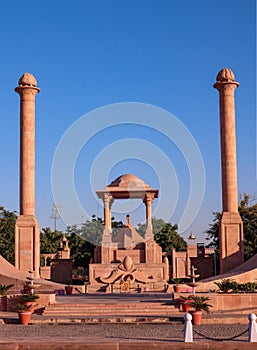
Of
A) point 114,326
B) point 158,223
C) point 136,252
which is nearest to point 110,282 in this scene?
point 136,252

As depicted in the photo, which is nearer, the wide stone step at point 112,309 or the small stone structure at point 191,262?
the wide stone step at point 112,309

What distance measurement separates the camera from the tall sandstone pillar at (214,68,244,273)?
36062 mm

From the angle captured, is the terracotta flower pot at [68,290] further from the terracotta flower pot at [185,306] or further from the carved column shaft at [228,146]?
the carved column shaft at [228,146]

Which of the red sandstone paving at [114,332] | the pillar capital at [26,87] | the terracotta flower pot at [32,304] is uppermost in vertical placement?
the pillar capital at [26,87]

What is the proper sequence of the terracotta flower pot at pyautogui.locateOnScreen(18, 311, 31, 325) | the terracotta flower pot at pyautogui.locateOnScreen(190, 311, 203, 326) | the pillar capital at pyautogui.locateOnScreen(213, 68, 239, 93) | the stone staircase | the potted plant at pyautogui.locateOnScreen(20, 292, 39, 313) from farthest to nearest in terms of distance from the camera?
the pillar capital at pyautogui.locateOnScreen(213, 68, 239, 93)
the potted plant at pyautogui.locateOnScreen(20, 292, 39, 313)
the stone staircase
the terracotta flower pot at pyautogui.locateOnScreen(18, 311, 31, 325)
the terracotta flower pot at pyautogui.locateOnScreen(190, 311, 203, 326)

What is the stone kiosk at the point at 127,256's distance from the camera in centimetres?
3509

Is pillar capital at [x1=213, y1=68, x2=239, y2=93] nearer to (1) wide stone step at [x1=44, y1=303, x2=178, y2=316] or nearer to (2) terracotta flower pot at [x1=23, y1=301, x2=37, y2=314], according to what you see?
(1) wide stone step at [x1=44, y1=303, x2=178, y2=316]

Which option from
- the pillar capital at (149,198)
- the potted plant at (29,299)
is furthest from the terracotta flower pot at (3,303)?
the pillar capital at (149,198)

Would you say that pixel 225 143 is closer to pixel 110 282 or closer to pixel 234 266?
pixel 234 266

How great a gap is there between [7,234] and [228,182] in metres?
26.9

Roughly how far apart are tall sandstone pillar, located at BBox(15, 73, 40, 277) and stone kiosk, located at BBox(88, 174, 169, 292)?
12.1 ft

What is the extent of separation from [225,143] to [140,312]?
1747 cm

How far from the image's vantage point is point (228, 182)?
36906mm

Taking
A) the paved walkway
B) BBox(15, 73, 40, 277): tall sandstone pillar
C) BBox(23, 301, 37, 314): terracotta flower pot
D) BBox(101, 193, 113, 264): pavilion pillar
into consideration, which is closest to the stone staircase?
BBox(23, 301, 37, 314): terracotta flower pot
